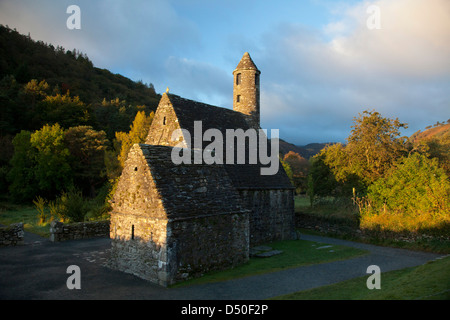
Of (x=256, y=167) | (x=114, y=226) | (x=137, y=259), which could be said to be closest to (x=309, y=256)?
(x=256, y=167)

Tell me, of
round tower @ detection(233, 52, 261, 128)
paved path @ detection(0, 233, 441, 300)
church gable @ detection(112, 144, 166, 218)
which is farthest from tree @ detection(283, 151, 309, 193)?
church gable @ detection(112, 144, 166, 218)

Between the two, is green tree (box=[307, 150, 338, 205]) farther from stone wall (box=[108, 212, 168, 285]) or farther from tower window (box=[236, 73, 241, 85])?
stone wall (box=[108, 212, 168, 285])

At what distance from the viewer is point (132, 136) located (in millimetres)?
31766

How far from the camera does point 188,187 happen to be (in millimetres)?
10836

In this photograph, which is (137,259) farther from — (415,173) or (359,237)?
(415,173)

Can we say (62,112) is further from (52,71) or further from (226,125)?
(226,125)

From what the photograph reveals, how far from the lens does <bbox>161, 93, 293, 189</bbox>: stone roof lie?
15.7 m

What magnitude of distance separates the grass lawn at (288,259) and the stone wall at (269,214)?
752 millimetres

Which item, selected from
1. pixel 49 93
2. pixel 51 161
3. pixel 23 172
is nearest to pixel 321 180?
pixel 51 161

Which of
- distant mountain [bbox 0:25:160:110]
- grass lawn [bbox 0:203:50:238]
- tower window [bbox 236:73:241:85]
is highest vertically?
distant mountain [bbox 0:25:160:110]

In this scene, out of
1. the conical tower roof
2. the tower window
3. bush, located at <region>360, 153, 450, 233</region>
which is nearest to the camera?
bush, located at <region>360, 153, 450, 233</region>

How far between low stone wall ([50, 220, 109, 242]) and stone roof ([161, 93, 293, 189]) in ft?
29.6

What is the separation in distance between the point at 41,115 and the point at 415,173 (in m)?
46.8

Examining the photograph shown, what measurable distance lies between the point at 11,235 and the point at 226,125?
44.6 feet
